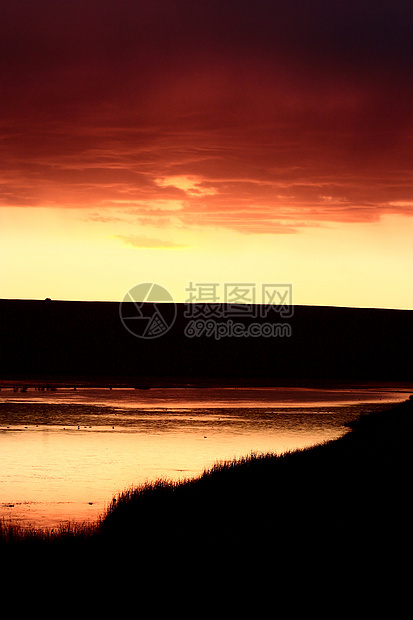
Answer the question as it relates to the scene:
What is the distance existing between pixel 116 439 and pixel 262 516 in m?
27.8

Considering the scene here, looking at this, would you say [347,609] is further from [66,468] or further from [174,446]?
[174,446]

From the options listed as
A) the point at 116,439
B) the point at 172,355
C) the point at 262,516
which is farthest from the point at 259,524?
the point at 172,355

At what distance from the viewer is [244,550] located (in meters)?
15.9

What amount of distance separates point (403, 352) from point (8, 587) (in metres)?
181

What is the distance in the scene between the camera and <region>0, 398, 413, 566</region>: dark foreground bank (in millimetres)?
16109

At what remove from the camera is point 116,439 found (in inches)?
1853

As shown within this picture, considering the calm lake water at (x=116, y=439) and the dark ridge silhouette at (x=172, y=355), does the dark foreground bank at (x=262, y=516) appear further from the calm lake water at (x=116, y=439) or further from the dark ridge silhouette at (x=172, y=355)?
the dark ridge silhouette at (x=172, y=355)

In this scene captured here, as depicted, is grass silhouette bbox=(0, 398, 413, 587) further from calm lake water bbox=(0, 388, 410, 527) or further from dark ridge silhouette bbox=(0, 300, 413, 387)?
dark ridge silhouette bbox=(0, 300, 413, 387)

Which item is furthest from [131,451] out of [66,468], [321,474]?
[321,474]

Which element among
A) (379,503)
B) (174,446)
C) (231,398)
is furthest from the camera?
(231,398)

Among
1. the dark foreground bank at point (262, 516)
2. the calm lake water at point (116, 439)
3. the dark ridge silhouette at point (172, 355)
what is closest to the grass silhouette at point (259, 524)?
the dark foreground bank at point (262, 516)

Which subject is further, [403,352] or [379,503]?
[403,352]

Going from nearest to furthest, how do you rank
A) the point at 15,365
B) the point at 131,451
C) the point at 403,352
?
the point at 131,451 < the point at 15,365 < the point at 403,352

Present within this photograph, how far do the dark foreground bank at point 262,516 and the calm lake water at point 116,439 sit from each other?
2430 mm
